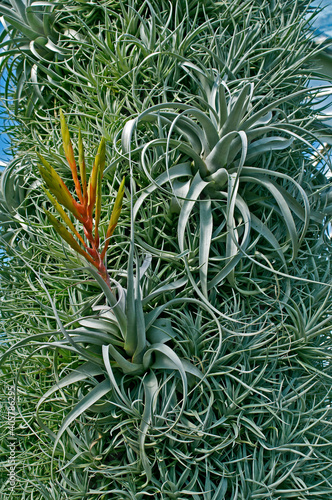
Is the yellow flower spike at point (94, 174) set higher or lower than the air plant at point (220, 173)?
higher

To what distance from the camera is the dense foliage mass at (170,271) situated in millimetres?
655

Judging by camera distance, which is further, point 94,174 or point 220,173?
point 220,173

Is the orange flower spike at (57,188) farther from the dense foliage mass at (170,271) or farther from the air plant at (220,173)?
the air plant at (220,173)

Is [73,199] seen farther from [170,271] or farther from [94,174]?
[170,271]

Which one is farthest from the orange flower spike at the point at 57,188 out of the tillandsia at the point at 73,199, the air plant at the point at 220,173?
the air plant at the point at 220,173

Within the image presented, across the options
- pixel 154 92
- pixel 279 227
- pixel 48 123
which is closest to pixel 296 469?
pixel 279 227

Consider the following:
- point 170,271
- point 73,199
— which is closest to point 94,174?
point 73,199

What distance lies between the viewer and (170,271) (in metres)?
0.74

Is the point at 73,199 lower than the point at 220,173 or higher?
higher

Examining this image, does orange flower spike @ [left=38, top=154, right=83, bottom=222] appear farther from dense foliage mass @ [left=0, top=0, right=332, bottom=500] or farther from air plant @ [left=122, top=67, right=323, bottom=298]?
air plant @ [left=122, top=67, right=323, bottom=298]

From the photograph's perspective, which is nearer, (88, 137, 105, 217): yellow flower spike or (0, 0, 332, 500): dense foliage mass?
(88, 137, 105, 217): yellow flower spike

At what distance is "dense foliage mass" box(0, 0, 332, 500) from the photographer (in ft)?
2.15

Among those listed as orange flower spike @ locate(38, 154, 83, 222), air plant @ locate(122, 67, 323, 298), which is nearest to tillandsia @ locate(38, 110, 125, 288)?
orange flower spike @ locate(38, 154, 83, 222)

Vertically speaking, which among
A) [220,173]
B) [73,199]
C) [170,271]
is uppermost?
[73,199]
